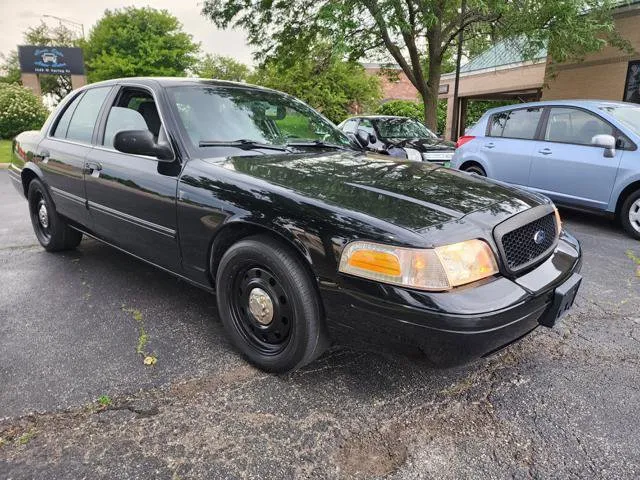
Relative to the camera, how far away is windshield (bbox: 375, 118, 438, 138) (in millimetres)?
10922

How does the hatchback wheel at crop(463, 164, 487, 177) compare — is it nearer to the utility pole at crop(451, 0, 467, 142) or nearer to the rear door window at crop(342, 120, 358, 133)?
the utility pole at crop(451, 0, 467, 142)

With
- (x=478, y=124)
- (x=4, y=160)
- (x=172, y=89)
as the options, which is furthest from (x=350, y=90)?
(x=172, y=89)

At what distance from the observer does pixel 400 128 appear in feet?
36.6

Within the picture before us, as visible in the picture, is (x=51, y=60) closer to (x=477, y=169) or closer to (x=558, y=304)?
(x=477, y=169)

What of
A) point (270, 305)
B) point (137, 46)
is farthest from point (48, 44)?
point (270, 305)

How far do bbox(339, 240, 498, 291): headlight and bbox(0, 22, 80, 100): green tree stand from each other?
1955 inches

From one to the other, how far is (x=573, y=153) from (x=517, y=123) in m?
1.07

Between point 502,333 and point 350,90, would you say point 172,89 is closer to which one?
point 502,333

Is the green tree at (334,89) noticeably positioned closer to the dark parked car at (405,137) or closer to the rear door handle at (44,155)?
the dark parked car at (405,137)

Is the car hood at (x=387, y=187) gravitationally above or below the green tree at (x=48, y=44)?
below

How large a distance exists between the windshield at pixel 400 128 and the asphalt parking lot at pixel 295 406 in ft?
26.2

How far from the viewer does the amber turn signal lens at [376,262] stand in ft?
6.68

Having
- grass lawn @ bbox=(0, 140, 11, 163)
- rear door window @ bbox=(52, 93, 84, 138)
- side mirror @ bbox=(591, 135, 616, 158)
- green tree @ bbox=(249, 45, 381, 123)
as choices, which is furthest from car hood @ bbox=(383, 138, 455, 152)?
green tree @ bbox=(249, 45, 381, 123)

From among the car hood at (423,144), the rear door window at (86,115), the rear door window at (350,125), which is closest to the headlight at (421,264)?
the rear door window at (86,115)
